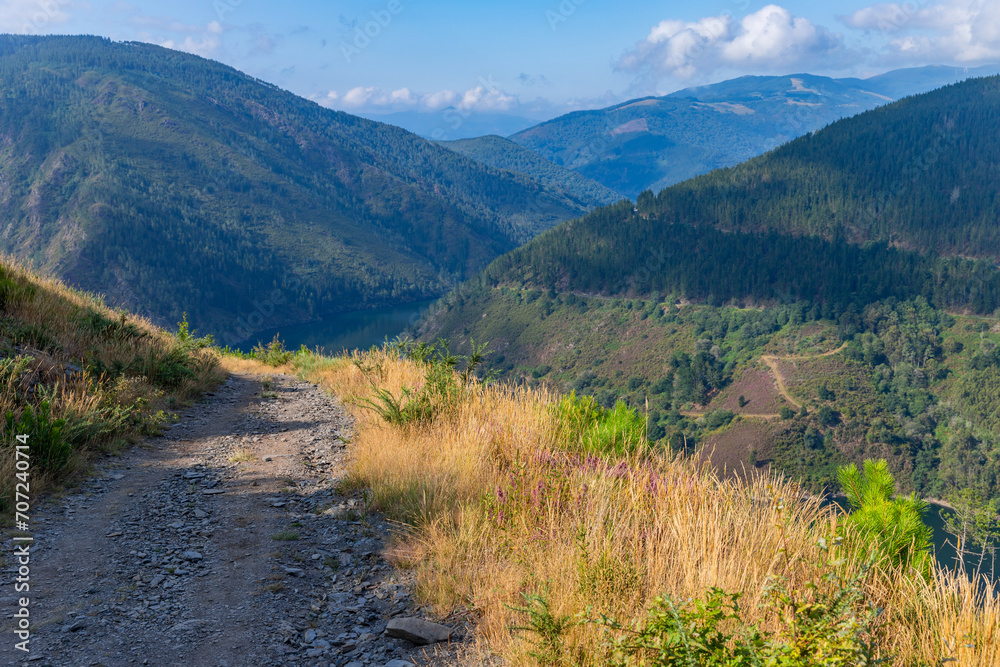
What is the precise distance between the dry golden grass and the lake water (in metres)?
119

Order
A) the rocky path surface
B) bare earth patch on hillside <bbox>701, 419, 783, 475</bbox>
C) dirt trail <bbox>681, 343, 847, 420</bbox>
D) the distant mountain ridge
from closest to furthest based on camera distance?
the rocky path surface < bare earth patch on hillside <bbox>701, 419, 783, 475</bbox> < dirt trail <bbox>681, 343, 847, 420</bbox> < the distant mountain ridge

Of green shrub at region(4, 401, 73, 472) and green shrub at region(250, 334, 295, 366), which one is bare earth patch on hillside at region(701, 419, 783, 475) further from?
green shrub at region(4, 401, 73, 472)

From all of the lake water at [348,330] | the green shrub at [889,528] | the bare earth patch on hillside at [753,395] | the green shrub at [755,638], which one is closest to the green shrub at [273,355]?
the green shrub at [889,528]

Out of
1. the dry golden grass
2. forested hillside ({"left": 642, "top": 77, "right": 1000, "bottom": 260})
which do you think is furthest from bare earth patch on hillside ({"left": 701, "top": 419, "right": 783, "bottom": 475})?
the dry golden grass

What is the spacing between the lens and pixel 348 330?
138750mm

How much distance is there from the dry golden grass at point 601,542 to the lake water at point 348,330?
119021mm

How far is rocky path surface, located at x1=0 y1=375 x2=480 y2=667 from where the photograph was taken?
288cm

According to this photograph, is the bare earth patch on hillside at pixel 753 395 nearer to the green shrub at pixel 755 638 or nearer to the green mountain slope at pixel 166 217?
the green shrub at pixel 755 638

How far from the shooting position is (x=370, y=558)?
3.95m

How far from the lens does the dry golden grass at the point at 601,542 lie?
243cm

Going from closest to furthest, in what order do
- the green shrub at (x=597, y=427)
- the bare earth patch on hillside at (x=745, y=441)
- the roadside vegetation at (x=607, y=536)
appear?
the roadside vegetation at (x=607, y=536) < the green shrub at (x=597, y=427) < the bare earth patch on hillside at (x=745, y=441)

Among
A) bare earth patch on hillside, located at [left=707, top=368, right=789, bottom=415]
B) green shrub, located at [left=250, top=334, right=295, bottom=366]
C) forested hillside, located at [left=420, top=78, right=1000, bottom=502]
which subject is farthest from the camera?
bare earth patch on hillside, located at [left=707, top=368, right=789, bottom=415]

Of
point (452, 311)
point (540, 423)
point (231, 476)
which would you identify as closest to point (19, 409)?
point (231, 476)

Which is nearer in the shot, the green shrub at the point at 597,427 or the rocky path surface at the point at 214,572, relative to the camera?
the rocky path surface at the point at 214,572
